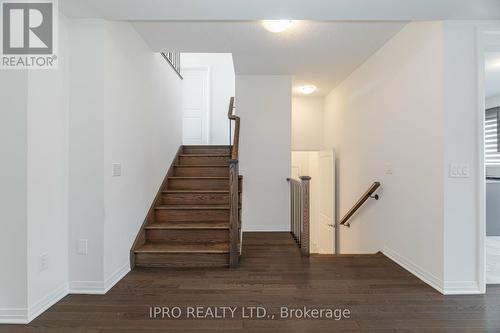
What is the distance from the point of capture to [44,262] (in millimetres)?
2104

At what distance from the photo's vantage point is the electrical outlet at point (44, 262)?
81.6 inches

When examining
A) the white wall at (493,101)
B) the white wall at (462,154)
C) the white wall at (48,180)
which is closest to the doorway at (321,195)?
the white wall at (462,154)

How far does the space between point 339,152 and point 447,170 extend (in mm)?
2490

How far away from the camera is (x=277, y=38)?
10.1ft

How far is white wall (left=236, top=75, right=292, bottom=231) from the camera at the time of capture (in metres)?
4.43

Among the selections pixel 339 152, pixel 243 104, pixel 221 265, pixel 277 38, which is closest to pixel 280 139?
pixel 243 104

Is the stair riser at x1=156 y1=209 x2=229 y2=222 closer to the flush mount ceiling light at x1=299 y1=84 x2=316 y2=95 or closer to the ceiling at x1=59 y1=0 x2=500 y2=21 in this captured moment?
the ceiling at x1=59 y1=0 x2=500 y2=21

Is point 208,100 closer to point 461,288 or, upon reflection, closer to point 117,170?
point 117,170

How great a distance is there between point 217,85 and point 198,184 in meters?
2.70

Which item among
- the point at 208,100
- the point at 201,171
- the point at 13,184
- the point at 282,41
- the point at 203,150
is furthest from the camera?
the point at 208,100

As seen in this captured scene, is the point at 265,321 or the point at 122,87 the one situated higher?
the point at 122,87

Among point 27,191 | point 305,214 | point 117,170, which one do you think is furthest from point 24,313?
point 305,214

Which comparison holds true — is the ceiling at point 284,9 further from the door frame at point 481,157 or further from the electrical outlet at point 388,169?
the electrical outlet at point 388,169

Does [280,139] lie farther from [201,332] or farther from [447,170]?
[201,332]
